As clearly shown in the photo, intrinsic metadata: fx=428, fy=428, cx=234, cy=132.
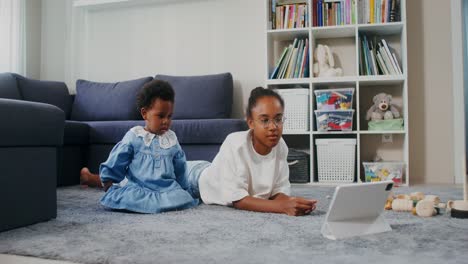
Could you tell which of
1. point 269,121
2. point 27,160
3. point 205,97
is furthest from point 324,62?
point 27,160

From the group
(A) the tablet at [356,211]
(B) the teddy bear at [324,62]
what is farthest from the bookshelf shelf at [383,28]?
(A) the tablet at [356,211]

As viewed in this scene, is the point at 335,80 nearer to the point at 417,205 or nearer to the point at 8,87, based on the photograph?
the point at 417,205

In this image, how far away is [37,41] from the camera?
393cm

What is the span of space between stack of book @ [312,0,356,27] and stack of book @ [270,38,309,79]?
0.57ft

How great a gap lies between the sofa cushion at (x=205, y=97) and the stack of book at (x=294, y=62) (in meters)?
0.37

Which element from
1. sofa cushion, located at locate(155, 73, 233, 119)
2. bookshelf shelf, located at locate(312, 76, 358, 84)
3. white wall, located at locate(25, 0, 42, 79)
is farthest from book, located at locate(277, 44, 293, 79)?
white wall, located at locate(25, 0, 42, 79)

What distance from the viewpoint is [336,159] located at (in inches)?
116

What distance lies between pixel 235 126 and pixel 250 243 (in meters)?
1.65

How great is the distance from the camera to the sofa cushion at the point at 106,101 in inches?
130

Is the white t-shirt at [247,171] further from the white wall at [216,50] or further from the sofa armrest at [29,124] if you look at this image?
the white wall at [216,50]

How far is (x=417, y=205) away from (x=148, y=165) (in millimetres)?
1011

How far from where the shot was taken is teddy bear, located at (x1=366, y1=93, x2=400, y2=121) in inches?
119

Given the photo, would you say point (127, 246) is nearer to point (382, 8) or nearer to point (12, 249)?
point (12, 249)

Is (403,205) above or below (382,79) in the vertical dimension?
below
